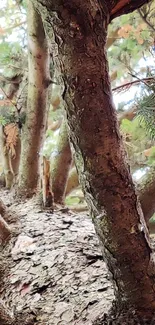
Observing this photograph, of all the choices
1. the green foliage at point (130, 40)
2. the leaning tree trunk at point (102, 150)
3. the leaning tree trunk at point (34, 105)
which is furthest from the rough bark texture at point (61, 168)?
the leaning tree trunk at point (102, 150)

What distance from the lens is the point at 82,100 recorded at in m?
0.66

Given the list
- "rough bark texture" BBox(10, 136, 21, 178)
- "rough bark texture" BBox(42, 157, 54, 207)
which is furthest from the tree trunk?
"rough bark texture" BBox(42, 157, 54, 207)

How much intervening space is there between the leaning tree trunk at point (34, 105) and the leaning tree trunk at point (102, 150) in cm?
97

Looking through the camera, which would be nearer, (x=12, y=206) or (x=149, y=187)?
(x=149, y=187)

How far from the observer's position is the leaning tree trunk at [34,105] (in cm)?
163

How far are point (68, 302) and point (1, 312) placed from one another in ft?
0.67

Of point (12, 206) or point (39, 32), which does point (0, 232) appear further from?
point (39, 32)

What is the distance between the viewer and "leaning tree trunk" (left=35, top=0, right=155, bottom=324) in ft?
2.12

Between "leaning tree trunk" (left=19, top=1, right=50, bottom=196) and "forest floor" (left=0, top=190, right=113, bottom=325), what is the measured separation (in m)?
0.31

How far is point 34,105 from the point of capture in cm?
176

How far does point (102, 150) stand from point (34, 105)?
1127mm

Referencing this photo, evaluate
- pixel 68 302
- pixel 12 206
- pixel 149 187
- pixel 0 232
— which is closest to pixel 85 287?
pixel 68 302

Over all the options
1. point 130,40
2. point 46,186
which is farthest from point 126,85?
point 130,40

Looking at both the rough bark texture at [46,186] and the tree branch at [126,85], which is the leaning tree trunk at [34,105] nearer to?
the rough bark texture at [46,186]
